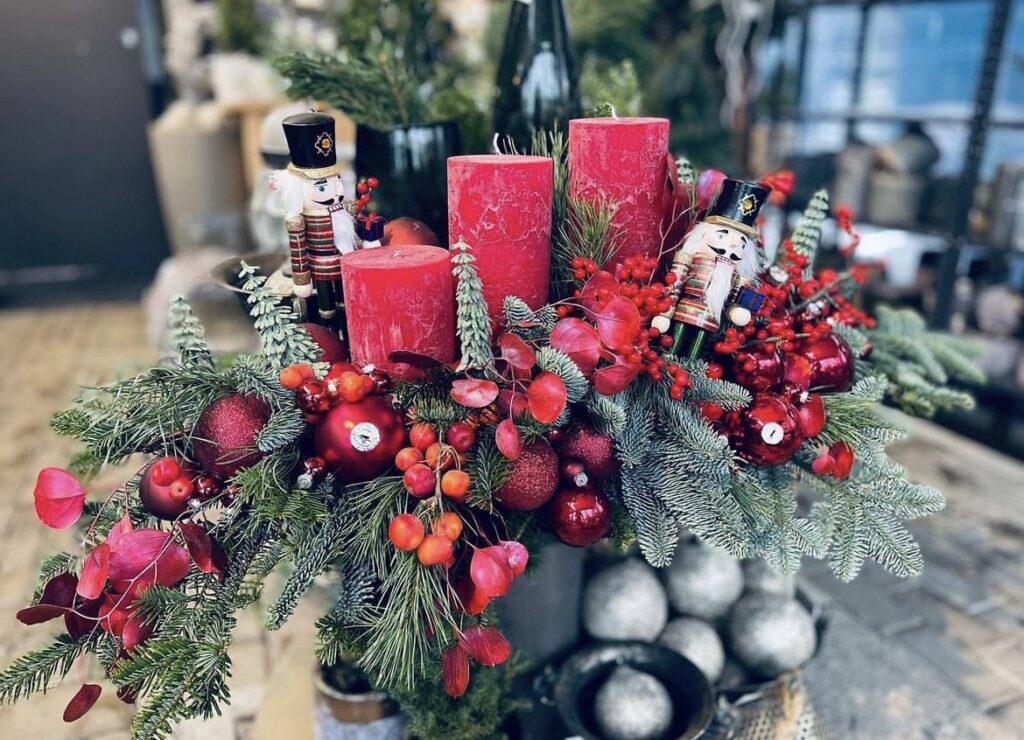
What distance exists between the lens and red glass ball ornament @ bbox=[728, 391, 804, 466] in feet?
2.05

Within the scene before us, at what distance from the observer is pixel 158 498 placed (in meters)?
0.57

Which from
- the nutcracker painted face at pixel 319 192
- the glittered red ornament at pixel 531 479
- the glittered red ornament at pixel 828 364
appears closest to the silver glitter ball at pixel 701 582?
the glittered red ornament at pixel 828 364

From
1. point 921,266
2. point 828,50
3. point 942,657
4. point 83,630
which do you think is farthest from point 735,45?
point 83,630

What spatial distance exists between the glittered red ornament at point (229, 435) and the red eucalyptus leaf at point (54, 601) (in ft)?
0.41

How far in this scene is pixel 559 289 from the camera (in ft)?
2.40

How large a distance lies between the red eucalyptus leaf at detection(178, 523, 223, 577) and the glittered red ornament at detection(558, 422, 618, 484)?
276 mm

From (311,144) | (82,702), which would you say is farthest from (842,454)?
(82,702)

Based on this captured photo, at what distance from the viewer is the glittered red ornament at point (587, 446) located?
63cm

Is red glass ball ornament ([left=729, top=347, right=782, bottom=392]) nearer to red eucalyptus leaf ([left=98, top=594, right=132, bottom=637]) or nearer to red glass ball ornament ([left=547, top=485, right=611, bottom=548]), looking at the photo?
red glass ball ornament ([left=547, top=485, right=611, bottom=548])

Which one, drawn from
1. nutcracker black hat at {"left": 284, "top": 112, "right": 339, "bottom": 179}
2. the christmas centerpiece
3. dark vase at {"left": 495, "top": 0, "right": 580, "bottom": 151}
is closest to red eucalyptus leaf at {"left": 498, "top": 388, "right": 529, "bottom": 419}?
the christmas centerpiece

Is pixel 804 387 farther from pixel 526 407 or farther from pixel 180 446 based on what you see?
pixel 180 446

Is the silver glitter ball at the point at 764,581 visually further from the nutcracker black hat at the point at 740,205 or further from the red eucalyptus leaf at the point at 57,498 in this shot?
the red eucalyptus leaf at the point at 57,498

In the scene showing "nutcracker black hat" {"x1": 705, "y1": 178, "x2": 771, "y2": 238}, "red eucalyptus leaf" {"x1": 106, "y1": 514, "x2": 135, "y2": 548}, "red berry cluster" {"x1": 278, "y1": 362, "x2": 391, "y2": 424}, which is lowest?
"red eucalyptus leaf" {"x1": 106, "y1": 514, "x2": 135, "y2": 548}

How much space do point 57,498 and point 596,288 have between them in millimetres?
427
